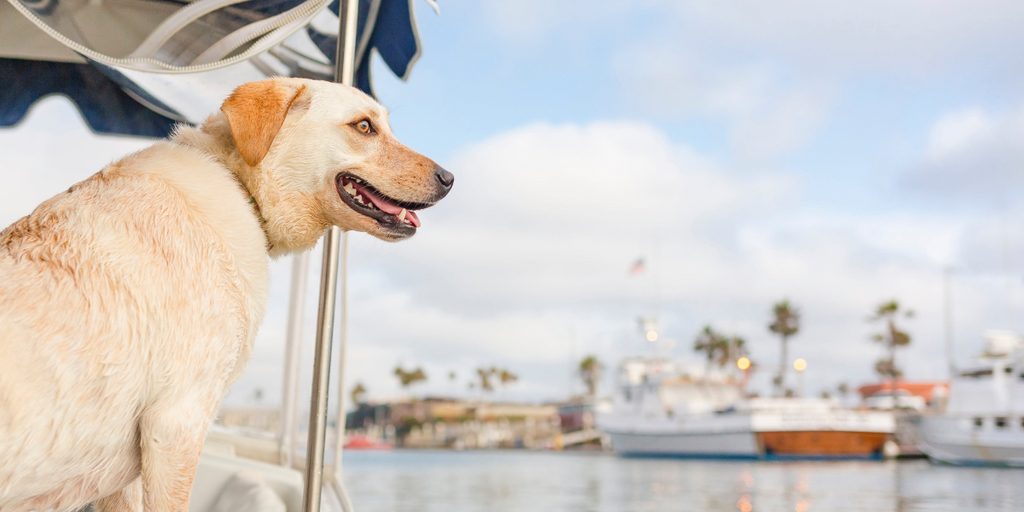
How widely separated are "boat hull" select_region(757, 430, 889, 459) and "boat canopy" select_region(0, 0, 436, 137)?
35.7 meters

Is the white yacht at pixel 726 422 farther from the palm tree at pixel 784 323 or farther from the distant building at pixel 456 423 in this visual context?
the distant building at pixel 456 423

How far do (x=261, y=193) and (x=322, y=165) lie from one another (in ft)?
0.47

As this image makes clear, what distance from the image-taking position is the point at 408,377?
332 feet

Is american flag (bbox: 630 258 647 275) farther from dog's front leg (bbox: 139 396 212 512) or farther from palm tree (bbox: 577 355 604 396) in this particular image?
palm tree (bbox: 577 355 604 396)

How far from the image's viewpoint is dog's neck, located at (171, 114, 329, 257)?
1.46m

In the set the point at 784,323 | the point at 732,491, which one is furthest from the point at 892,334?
the point at 732,491

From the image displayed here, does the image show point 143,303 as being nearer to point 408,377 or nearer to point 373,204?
point 373,204

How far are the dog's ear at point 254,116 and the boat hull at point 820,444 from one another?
36903 mm

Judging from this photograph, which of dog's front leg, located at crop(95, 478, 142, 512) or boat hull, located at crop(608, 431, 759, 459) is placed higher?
dog's front leg, located at crop(95, 478, 142, 512)

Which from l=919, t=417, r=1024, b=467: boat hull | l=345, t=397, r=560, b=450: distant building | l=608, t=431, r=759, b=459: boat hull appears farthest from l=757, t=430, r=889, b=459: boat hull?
l=345, t=397, r=560, b=450: distant building

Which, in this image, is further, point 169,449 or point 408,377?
point 408,377

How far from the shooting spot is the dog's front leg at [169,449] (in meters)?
1.19

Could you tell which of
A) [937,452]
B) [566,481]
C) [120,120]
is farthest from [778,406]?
[120,120]

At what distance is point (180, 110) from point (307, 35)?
943 millimetres
